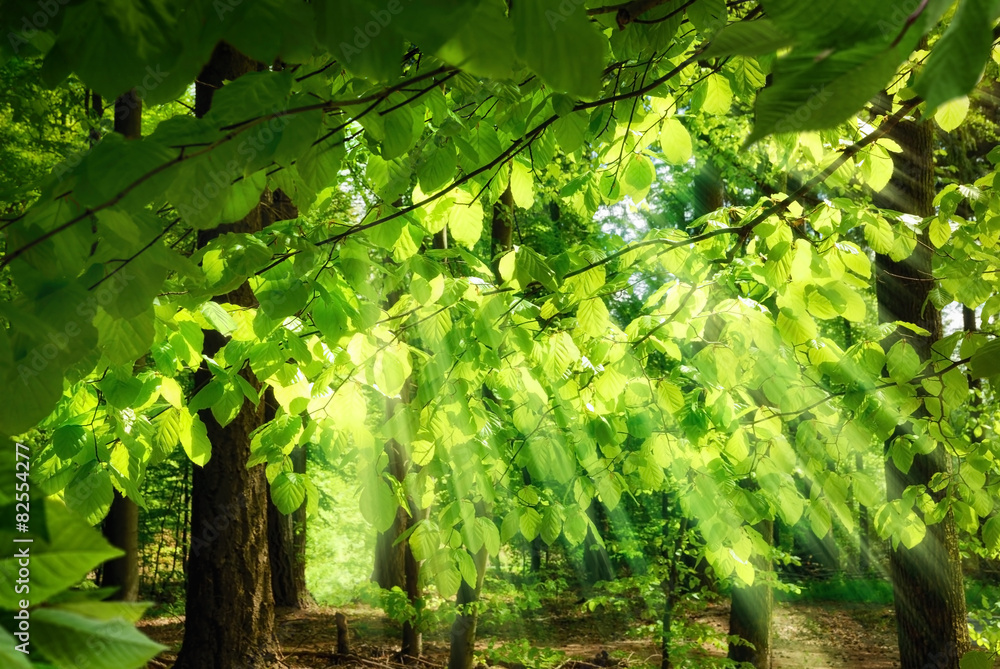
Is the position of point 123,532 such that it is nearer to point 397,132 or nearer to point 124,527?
point 124,527

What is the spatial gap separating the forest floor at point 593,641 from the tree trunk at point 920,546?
1.75 meters

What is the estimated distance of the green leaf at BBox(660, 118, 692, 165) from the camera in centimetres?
233

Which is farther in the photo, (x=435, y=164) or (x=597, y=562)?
(x=597, y=562)

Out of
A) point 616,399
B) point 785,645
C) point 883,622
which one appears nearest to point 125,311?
point 616,399

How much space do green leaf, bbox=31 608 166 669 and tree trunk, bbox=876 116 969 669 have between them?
222 inches

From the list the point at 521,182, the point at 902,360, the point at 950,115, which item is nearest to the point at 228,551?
the point at 521,182

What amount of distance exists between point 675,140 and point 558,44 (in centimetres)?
168

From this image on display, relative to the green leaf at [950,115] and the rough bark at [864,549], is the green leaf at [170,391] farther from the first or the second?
the rough bark at [864,549]

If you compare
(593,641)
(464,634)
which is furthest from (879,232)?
(593,641)

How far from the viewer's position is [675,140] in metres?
2.34

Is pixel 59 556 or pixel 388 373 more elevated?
pixel 388 373
